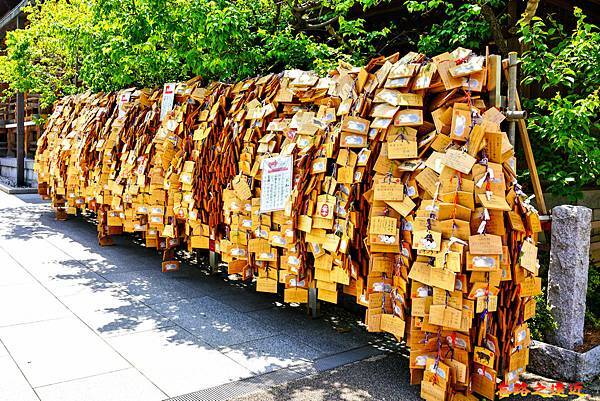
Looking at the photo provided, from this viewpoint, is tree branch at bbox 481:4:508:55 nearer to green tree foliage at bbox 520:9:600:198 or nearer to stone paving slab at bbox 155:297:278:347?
green tree foliage at bbox 520:9:600:198

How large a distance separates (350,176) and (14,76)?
1021 centimetres

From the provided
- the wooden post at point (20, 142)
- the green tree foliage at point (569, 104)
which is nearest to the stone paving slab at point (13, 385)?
the green tree foliage at point (569, 104)

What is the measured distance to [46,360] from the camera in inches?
172

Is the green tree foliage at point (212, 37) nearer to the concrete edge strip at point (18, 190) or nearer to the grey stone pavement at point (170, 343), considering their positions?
the grey stone pavement at point (170, 343)

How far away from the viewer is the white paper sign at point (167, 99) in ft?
22.5

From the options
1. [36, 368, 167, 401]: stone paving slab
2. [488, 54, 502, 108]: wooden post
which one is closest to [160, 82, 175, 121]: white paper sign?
[36, 368, 167, 401]: stone paving slab

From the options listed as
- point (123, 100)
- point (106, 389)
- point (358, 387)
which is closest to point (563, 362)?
point (358, 387)

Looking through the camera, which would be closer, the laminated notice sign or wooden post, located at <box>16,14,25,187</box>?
the laminated notice sign

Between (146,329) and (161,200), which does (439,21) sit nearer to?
(161,200)

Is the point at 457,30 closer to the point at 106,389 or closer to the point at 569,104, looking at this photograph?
the point at 569,104

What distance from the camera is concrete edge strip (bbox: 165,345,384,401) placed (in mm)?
3920

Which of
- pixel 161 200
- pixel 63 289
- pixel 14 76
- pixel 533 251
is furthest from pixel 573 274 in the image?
pixel 14 76

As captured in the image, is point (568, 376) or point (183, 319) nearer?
point (568, 376)

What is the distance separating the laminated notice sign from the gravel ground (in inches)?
61.7
